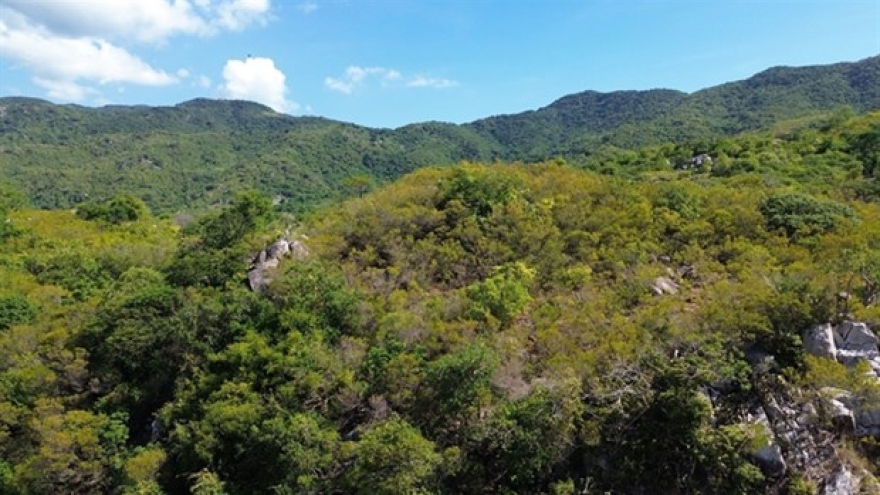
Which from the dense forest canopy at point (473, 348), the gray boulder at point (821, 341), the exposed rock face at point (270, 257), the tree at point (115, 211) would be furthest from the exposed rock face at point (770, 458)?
the tree at point (115, 211)

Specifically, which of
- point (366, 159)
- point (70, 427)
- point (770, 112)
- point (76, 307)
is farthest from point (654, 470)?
point (366, 159)

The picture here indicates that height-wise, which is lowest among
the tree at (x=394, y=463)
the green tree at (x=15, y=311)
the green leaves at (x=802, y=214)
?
the tree at (x=394, y=463)

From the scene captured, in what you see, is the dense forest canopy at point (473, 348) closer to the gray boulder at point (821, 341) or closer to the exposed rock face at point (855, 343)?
the exposed rock face at point (855, 343)

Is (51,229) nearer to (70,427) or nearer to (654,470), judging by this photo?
(70,427)

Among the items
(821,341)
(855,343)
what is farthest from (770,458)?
(855,343)

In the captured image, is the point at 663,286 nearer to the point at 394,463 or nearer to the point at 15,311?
the point at 394,463

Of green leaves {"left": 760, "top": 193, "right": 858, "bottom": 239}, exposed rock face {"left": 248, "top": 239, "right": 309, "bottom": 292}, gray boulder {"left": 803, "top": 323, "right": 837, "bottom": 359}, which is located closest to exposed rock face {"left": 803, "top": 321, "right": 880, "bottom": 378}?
gray boulder {"left": 803, "top": 323, "right": 837, "bottom": 359}

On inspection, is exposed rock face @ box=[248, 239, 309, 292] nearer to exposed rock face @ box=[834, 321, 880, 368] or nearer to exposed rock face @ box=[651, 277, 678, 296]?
exposed rock face @ box=[651, 277, 678, 296]
